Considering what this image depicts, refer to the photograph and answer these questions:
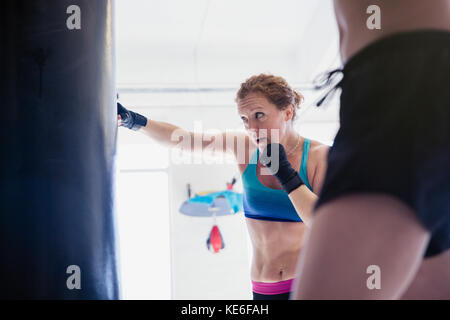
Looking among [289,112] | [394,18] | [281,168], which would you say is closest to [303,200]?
[281,168]

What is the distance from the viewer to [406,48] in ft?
1.84

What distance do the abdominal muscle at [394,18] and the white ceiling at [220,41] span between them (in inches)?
134

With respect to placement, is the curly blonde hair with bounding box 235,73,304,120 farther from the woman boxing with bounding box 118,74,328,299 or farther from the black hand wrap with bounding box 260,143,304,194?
the black hand wrap with bounding box 260,143,304,194

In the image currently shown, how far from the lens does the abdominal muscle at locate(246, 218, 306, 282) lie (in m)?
1.88

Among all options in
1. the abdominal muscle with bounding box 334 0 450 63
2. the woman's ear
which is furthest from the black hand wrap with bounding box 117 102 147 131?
the abdominal muscle with bounding box 334 0 450 63

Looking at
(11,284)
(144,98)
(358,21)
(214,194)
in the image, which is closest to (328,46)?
(214,194)

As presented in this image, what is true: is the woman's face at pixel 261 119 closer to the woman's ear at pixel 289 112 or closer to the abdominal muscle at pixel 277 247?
the woman's ear at pixel 289 112

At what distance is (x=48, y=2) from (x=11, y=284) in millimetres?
541

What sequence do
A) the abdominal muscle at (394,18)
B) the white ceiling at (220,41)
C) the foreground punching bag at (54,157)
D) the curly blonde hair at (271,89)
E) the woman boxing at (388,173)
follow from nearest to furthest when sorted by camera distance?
the woman boxing at (388,173), the abdominal muscle at (394,18), the foreground punching bag at (54,157), the curly blonde hair at (271,89), the white ceiling at (220,41)

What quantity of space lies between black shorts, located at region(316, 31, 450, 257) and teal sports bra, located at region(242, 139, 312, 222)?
49.5 inches

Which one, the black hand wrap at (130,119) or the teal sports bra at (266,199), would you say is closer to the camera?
the black hand wrap at (130,119)

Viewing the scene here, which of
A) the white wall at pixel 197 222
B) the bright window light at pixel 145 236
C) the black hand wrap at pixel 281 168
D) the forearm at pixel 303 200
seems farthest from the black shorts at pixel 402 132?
the bright window light at pixel 145 236

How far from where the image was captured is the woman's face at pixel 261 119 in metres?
1.92
